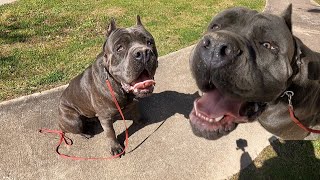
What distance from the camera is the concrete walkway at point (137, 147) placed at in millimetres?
4734

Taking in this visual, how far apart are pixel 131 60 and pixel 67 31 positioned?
16.1 ft

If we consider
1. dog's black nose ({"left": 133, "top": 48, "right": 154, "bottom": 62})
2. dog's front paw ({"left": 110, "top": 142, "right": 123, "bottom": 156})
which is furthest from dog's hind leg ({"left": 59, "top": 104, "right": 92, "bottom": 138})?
dog's black nose ({"left": 133, "top": 48, "right": 154, "bottom": 62})

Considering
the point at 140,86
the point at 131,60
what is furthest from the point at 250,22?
the point at 140,86

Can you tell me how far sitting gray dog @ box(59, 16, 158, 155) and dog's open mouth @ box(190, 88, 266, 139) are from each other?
1.30 meters

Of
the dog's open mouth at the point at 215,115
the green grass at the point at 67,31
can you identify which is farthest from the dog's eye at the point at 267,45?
the green grass at the point at 67,31

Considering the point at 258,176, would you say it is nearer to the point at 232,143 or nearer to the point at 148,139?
the point at 232,143

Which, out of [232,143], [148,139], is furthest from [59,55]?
[232,143]

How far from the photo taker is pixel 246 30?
2.82 meters

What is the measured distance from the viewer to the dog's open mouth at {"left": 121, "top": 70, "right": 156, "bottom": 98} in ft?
13.2

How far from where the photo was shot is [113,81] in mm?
4230

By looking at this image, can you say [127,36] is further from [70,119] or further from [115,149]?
[115,149]

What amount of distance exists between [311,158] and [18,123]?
4696 mm

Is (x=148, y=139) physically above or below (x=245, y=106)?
below

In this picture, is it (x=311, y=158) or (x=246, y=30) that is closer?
(x=246, y=30)
